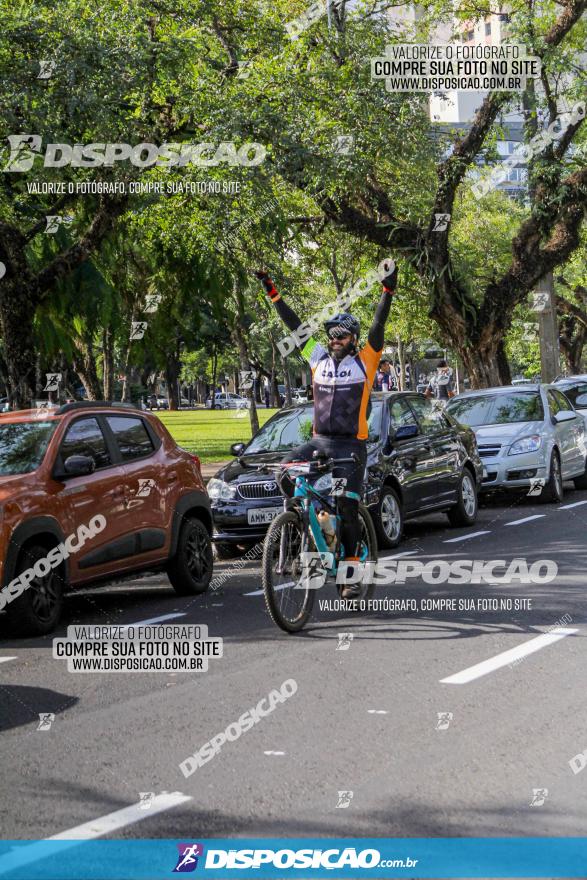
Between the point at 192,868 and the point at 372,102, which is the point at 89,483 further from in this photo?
the point at 372,102

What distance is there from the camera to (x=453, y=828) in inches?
174

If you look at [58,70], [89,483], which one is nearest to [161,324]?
[58,70]

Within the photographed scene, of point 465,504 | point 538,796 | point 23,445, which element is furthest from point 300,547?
point 465,504

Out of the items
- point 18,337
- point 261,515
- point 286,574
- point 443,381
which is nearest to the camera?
point 286,574

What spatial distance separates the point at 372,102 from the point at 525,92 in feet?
16.3

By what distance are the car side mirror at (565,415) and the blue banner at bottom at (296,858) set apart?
1438 cm

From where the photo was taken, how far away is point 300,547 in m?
8.42

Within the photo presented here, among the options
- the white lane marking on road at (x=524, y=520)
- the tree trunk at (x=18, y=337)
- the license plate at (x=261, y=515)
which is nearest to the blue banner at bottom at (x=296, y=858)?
the license plate at (x=261, y=515)

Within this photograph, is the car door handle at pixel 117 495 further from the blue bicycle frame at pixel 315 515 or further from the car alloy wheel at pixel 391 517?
the car alloy wheel at pixel 391 517

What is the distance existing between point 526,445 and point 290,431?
4745 mm

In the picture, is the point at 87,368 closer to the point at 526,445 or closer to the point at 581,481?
the point at 581,481

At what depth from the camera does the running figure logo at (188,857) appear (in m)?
4.19

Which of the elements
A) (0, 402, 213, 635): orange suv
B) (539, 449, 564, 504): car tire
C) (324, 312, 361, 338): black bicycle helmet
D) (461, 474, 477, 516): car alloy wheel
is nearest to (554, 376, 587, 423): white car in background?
(539, 449, 564, 504): car tire

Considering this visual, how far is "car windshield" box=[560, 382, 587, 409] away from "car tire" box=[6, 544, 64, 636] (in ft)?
49.2
